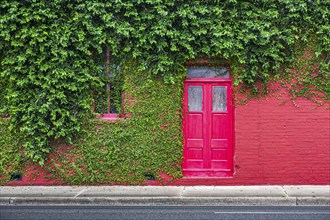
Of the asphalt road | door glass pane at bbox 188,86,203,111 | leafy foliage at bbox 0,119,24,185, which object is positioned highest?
door glass pane at bbox 188,86,203,111

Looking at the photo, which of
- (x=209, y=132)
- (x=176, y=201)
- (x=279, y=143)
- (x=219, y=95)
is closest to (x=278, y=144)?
(x=279, y=143)

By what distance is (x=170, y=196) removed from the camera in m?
9.58

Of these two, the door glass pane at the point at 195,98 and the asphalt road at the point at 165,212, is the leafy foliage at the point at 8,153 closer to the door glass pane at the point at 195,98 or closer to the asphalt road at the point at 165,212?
the asphalt road at the point at 165,212

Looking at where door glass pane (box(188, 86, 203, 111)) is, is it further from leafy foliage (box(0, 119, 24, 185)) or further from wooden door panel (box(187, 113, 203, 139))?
leafy foliage (box(0, 119, 24, 185))

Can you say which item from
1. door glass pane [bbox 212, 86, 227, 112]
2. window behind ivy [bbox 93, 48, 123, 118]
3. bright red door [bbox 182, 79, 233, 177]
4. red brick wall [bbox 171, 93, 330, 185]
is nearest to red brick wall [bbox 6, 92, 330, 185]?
red brick wall [bbox 171, 93, 330, 185]

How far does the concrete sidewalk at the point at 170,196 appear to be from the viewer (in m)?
9.38

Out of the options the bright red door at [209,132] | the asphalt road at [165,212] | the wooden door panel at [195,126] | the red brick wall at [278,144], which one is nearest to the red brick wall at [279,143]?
the red brick wall at [278,144]

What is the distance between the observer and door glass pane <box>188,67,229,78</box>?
37.0 ft

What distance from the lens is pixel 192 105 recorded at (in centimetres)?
1145

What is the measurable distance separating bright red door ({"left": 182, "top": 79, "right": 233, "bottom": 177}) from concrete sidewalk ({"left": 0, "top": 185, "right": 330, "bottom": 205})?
87 centimetres

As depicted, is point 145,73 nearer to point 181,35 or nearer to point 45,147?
point 181,35

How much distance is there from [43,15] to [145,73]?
307 cm

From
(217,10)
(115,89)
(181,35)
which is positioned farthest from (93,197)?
(217,10)

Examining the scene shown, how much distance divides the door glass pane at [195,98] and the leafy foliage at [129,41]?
758 mm
